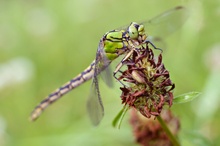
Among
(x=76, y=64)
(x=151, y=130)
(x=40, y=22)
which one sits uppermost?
(x=40, y=22)

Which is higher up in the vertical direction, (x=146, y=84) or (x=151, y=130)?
(x=146, y=84)

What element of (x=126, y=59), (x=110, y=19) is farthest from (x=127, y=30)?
(x=110, y=19)

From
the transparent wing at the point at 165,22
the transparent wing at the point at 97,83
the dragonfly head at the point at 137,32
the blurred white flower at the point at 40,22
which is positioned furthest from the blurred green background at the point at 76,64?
the dragonfly head at the point at 137,32

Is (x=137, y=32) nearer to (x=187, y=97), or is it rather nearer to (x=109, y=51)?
(x=109, y=51)

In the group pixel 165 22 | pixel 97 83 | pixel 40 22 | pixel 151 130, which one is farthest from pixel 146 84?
pixel 40 22

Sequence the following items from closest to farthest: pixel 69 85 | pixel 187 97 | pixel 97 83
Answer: pixel 187 97
pixel 97 83
pixel 69 85

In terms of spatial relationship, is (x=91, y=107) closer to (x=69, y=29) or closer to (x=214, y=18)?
(x=214, y=18)

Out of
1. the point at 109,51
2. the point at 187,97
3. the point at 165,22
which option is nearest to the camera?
the point at 187,97
